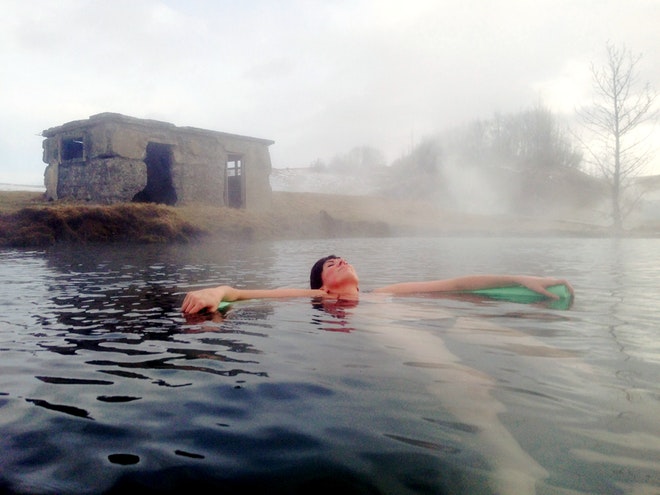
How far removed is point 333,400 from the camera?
2.36 m

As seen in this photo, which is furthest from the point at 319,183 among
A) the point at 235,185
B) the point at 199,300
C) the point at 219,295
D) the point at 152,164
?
the point at 199,300

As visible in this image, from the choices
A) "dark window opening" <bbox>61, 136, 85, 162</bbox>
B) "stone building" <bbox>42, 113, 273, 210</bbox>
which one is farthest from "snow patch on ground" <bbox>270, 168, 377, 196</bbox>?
"dark window opening" <bbox>61, 136, 85, 162</bbox>

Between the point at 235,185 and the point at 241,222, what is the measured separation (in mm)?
4481

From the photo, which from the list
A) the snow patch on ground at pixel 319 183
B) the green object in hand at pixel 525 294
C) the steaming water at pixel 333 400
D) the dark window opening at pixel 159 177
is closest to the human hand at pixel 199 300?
the steaming water at pixel 333 400

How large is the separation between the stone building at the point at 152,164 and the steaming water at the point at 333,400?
48.8ft

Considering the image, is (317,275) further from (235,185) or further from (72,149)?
(72,149)

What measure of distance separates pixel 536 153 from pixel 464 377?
45.0m

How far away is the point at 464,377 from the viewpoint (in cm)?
264

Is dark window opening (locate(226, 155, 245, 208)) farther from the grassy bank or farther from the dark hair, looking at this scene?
the dark hair

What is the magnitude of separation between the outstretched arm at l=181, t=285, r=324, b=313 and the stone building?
49.8 feet

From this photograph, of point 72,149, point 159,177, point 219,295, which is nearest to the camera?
point 219,295

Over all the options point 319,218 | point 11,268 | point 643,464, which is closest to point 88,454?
point 643,464

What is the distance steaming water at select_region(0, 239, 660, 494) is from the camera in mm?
1714

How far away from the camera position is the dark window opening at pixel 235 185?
2283 cm
